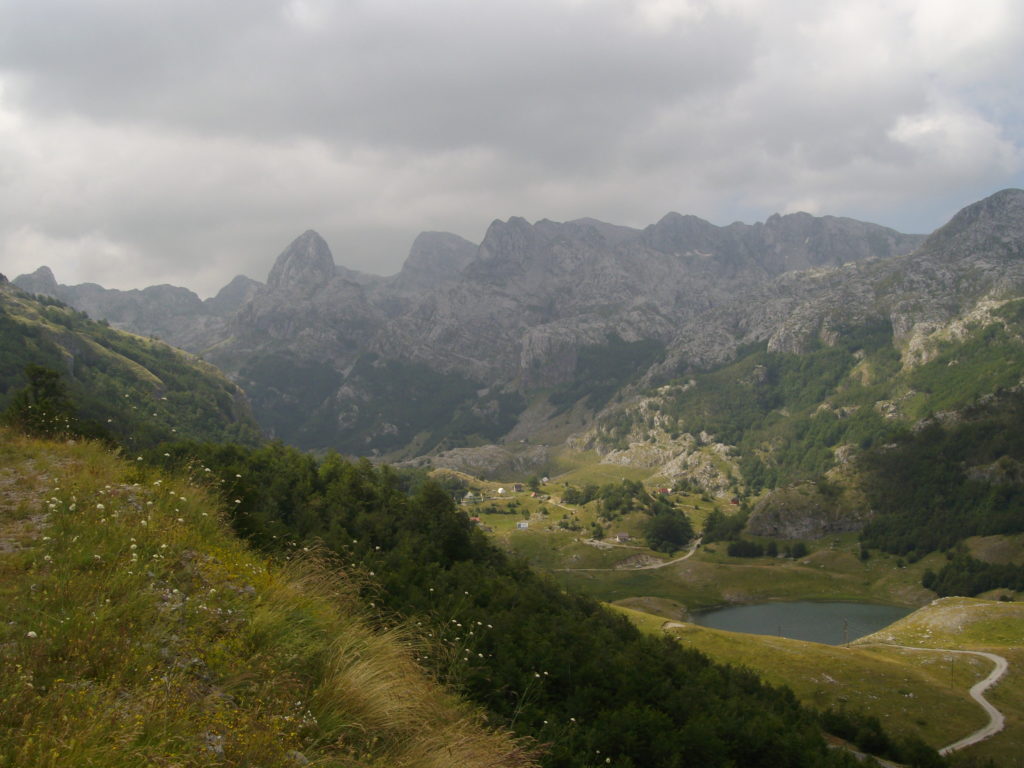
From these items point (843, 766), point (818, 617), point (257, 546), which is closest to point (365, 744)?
point (257, 546)

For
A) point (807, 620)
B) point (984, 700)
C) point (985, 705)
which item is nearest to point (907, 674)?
point (984, 700)

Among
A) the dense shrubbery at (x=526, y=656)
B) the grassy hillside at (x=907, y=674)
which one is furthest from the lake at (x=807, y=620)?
the dense shrubbery at (x=526, y=656)

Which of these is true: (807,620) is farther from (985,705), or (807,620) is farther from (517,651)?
(517,651)

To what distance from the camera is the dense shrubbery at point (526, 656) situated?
62.1 ft

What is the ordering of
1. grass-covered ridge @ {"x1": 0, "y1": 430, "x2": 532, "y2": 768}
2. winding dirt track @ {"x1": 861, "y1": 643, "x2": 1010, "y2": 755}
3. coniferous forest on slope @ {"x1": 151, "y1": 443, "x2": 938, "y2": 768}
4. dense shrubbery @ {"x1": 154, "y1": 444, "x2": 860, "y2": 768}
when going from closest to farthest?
1. grass-covered ridge @ {"x1": 0, "y1": 430, "x2": 532, "y2": 768}
2. coniferous forest on slope @ {"x1": 151, "y1": 443, "x2": 938, "y2": 768}
3. dense shrubbery @ {"x1": 154, "y1": 444, "x2": 860, "y2": 768}
4. winding dirt track @ {"x1": 861, "y1": 643, "x2": 1010, "y2": 755}

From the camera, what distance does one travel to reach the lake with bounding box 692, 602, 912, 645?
549 ft

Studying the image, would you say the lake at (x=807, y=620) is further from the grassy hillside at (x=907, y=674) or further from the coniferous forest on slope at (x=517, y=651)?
the coniferous forest on slope at (x=517, y=651)

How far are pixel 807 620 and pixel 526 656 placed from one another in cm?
18915

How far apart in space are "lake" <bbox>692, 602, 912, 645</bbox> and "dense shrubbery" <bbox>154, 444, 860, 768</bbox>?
127 metres

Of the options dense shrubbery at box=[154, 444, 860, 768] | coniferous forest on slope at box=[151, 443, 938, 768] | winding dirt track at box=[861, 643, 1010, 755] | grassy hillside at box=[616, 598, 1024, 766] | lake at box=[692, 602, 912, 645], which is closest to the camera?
coniferous forest on slope at box=[151, 443, 938, 768]

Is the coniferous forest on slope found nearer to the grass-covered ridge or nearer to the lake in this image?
the grass-covered ridge

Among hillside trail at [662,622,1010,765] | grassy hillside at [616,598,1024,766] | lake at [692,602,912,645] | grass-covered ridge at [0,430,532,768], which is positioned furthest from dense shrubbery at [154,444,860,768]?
lake at [692,602,912,645]

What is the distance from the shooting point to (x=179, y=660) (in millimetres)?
8992

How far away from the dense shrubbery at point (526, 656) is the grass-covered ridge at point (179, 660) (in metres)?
3.92
